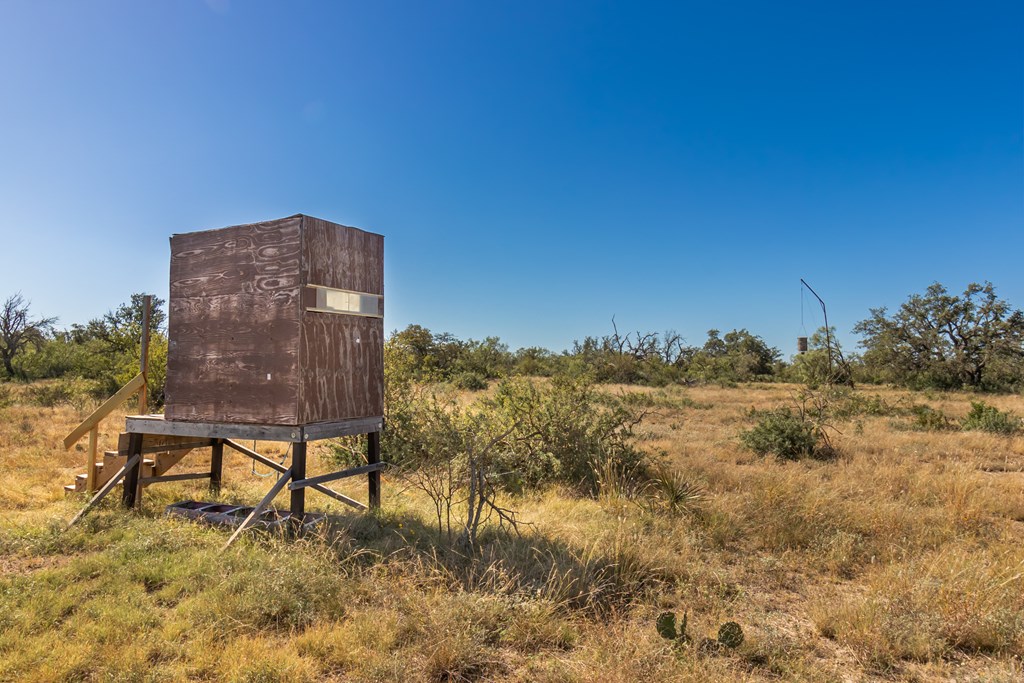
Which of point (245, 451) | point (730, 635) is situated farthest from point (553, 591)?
point (245, 451)

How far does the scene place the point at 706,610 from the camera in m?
4.91

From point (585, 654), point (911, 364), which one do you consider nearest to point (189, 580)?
point (585, 654)

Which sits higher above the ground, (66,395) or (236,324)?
(236,324)

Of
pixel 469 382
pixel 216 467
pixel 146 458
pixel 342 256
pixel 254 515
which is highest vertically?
pixel 342 256

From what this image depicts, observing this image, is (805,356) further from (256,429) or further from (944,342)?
(256,429)

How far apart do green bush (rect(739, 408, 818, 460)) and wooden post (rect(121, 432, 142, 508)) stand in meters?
10.9

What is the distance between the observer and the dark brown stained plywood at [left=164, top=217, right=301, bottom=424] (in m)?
6.61

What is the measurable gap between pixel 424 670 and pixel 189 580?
2.74 meters

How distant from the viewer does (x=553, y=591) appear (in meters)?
4.90

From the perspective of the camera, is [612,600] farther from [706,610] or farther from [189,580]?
[189,580]

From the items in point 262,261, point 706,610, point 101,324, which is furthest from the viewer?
point 101,324

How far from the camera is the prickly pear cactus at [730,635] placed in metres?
4.13

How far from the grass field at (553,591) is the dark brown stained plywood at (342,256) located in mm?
2942

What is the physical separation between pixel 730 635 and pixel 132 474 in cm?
779
